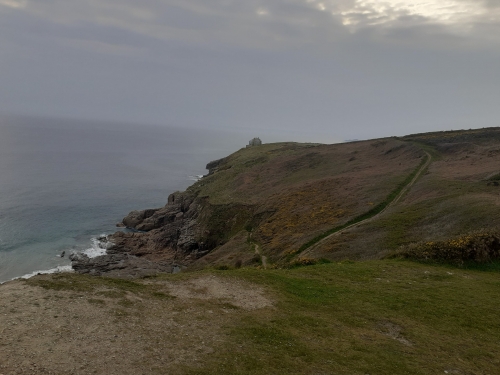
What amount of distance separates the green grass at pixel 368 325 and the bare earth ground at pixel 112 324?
151 cm

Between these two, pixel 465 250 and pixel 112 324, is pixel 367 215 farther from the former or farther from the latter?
pixel 112 324

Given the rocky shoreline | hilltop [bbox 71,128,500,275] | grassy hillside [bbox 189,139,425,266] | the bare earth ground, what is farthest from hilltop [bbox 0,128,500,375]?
the rocky shoreline

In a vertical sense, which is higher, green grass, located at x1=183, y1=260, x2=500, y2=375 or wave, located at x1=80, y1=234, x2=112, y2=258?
green grass, located at x1=183, y1=260, x2=500, y2=375

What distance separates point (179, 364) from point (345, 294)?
14.2 m

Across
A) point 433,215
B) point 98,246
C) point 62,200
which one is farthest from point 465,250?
point 62,200

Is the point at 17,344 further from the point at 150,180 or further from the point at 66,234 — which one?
the point at 150,180

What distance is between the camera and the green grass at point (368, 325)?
16578mm

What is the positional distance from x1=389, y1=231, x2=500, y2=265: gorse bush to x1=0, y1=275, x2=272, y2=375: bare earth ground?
718 inches

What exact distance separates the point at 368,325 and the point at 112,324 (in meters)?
14.4

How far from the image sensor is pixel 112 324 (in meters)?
18.5

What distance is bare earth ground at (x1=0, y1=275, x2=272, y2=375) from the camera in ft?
49.0

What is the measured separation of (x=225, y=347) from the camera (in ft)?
56.5

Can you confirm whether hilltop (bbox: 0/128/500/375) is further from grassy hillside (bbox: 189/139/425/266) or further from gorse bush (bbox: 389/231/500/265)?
grassy hillside (bbox: 189/139/425/266)

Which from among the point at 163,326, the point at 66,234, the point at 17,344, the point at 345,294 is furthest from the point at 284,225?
Answer: the point at 66,234
